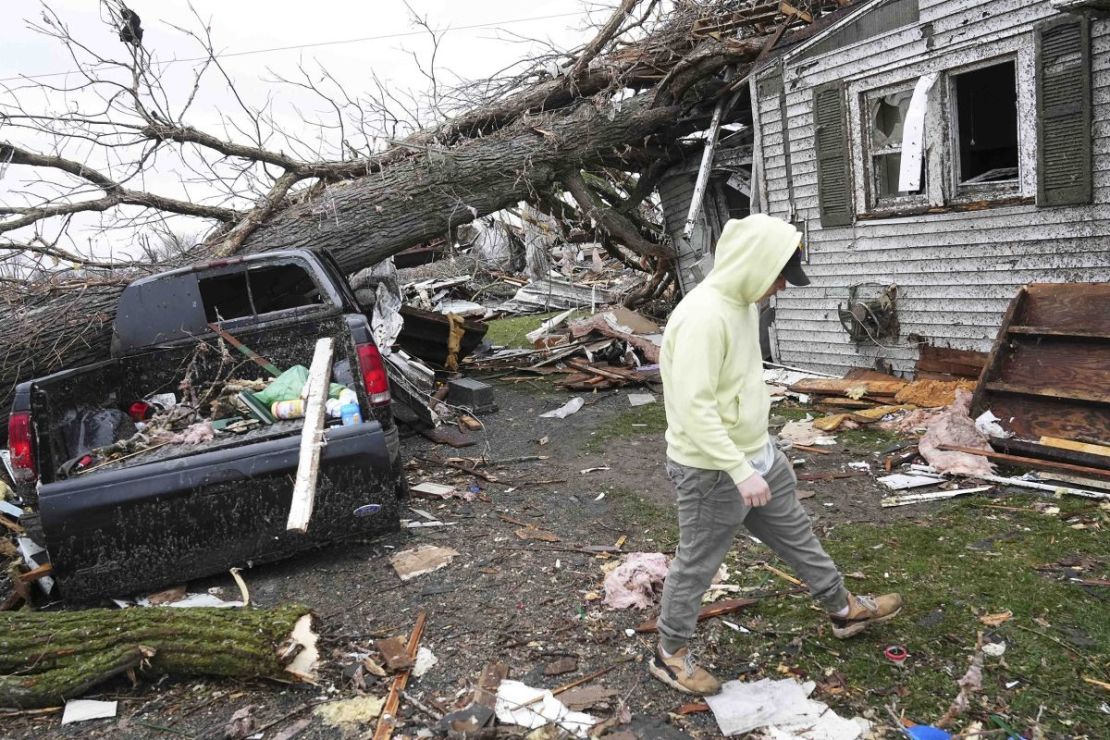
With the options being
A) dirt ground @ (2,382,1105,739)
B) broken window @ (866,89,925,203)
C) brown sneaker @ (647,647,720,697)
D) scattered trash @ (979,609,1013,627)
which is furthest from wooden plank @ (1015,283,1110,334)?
brown sneaker @ (647,647,720,697)

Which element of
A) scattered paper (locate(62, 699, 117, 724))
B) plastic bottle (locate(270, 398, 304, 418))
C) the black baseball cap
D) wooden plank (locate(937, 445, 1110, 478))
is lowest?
wooden plank (locate(937, 445, 1110, 478))

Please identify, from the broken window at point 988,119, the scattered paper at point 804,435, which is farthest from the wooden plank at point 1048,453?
the broken window at point 988,119

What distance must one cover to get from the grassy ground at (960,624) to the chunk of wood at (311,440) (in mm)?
2278

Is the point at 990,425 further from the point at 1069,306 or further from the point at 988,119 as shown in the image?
the point at 988,119

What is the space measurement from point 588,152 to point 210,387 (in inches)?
245

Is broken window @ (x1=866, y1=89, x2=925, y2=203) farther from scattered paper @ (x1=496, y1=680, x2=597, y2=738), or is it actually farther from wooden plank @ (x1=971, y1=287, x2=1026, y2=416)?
scattered paper @ (x1=496, y1=680, x2=597, y2=738)

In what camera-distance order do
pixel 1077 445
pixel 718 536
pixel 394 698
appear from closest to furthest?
pixel 718 536 < pixel 394 698 < pixel 1077 445

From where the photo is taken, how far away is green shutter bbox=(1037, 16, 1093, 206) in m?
6.09

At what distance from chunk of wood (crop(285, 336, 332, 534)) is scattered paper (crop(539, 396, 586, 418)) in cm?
355

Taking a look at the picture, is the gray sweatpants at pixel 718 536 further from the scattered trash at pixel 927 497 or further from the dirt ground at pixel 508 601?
the scattered trash at pixel 927 497

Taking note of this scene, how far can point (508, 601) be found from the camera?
4.18 metres

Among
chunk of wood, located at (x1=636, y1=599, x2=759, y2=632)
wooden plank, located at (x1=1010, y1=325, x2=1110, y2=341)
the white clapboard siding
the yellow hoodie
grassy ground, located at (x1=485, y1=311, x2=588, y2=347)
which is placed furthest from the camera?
grassy ground, located at (x1=485, y1=311, x2=588, y2=347)

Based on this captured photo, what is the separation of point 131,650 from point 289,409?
183cm

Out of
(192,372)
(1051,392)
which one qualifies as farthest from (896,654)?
(192,372)
